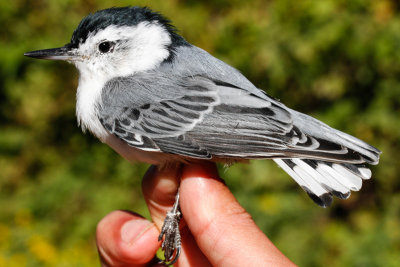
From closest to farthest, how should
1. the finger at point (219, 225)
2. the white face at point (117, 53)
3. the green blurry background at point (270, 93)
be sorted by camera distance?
the finger at point (219, 225), the white face at point (117, 53), the green blurry background at point (270, 93)

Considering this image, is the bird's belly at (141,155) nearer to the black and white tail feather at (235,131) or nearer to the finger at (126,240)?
the black and white tail feather at (235,131)

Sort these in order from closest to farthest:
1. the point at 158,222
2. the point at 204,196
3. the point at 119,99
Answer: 1. the point at 204,196
2. the point at 119,99
3. the point at 158,222

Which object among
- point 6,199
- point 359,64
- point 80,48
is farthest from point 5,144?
point 359,64

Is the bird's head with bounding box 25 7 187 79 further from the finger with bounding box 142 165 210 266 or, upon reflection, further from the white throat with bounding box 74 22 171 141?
the finger with bounding box 142 165 210 266

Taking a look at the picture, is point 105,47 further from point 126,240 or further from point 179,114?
point 126,240

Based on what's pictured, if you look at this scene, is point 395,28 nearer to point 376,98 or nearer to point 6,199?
point 376,98

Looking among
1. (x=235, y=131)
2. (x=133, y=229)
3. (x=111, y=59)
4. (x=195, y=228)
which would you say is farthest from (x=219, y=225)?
(x=111, y=59)

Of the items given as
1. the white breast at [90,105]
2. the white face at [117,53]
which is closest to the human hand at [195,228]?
the white breast at [90,105]
